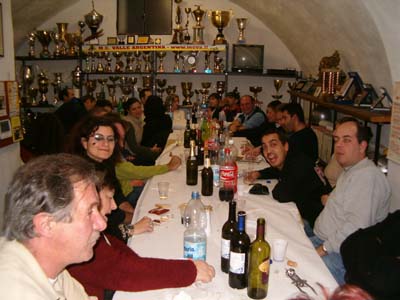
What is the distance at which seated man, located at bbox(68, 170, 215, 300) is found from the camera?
5.20 feet

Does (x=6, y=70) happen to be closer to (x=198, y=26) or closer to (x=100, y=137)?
(x=100, y=137)

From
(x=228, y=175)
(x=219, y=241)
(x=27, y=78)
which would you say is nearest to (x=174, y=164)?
(x=228, y=175)

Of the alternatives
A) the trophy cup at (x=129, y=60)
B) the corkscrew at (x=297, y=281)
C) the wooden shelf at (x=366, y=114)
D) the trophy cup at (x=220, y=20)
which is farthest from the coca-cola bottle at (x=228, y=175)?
the trophy cup at (x=129, y=60)

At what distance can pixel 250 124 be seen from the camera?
5.84m

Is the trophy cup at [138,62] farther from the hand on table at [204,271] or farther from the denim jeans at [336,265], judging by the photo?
the hand on table at [204,271]

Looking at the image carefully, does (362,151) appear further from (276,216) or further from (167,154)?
(167,154)

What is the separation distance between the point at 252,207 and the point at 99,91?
19.6 feet

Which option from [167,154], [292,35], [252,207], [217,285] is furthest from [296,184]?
[292,35]

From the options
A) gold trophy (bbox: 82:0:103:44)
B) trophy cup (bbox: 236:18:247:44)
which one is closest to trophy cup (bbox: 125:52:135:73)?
gold trophy (bbox: 82:0:103:44)

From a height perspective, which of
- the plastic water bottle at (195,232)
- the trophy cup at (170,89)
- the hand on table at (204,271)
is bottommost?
the hand on table at (204,271)

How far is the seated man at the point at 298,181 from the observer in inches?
107

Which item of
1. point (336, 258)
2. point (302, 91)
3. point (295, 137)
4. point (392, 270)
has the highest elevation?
point (302, 91)

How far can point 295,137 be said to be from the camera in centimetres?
407

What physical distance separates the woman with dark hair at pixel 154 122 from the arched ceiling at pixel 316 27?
210 cm
